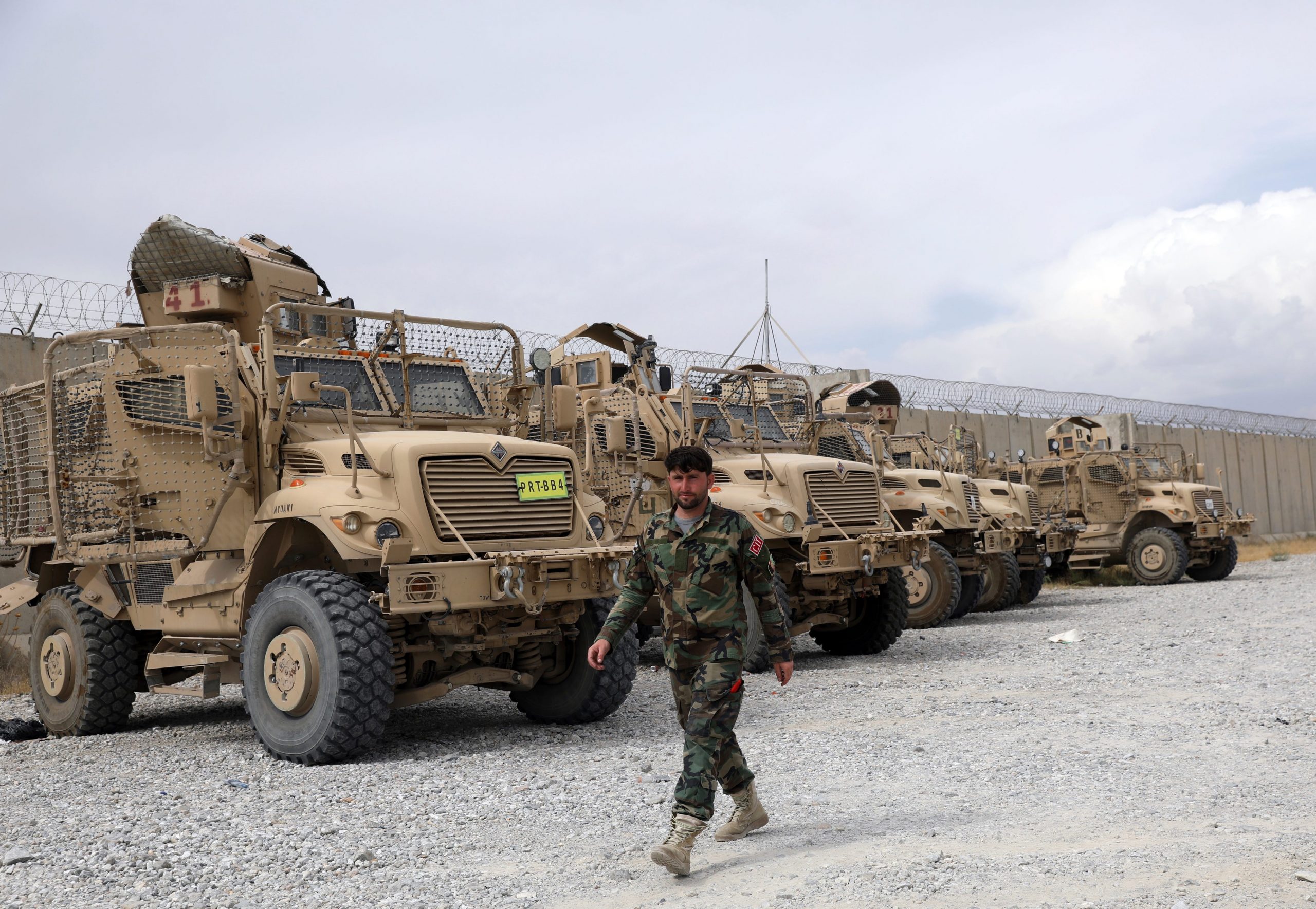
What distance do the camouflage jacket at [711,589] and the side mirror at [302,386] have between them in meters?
2.97

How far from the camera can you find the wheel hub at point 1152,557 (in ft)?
65.8

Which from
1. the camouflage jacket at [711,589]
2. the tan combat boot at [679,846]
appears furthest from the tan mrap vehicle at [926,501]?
the tan combat boot at [679,846]

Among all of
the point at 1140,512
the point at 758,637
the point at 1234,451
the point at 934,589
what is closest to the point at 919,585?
the point at 934,589

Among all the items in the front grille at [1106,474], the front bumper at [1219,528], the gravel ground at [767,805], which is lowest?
the gravel ground at [767,805]

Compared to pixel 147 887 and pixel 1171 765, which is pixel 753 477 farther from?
pixel 147 887

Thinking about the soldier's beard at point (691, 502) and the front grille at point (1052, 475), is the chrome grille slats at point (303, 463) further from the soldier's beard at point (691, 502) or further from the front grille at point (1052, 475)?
the front grille at point (1052, 475)

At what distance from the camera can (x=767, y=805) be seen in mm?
5426

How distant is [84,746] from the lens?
7.77 metres

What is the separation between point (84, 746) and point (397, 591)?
2802 millimetres

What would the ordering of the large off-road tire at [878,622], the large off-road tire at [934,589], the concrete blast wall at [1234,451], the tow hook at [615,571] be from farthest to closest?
the concrete blast wall at [1234,451] < the large off-road tire at [934,589] < the large off-road tire at [878,622] < the tow hook at [615,571]

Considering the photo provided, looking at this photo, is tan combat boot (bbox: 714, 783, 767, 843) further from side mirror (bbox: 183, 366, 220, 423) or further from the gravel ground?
side mirror (bbox: 183, 366, 220, 423)

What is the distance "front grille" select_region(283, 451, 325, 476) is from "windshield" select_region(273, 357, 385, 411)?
345 mm

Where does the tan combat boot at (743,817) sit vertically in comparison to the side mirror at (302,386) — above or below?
below

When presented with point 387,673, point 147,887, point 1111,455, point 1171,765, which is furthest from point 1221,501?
point 147,887
